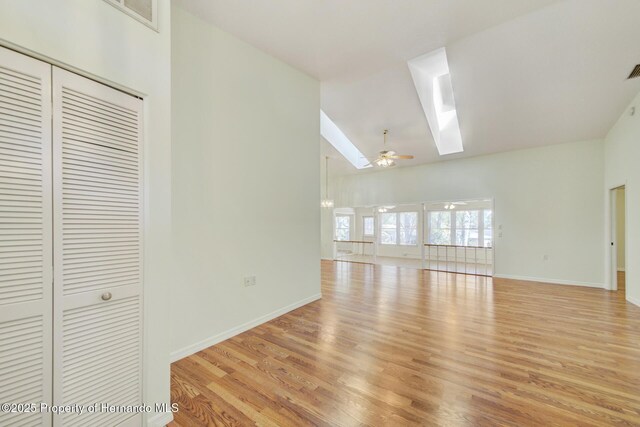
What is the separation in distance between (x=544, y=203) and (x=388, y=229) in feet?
19.7

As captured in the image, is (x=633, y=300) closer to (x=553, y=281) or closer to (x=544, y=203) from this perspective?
(x=553, y=281)

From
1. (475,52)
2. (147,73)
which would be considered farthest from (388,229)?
(147,73)

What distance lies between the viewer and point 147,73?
5.60ft

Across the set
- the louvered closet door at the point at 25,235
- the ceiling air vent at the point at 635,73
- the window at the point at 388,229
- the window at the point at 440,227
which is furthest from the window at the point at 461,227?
the louvered closet door at the point at 25,235

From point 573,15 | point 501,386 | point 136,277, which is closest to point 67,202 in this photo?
point 136,277

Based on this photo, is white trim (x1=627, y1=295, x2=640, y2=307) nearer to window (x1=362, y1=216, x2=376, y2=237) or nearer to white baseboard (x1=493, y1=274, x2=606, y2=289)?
white baseboard (x1=493, y1=274, x2=606, y2=289)

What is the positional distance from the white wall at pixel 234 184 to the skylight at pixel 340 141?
2748 mm

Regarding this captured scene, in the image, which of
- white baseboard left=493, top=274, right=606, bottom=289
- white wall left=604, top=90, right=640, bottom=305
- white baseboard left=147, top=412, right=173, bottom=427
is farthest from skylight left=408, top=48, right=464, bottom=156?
white baseboard left=147, top=412, right=173, bottom=427

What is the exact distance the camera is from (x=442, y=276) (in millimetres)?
6738

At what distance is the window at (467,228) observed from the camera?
9.70 meters

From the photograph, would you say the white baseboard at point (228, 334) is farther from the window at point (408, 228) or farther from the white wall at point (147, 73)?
the window at point (408, 228)

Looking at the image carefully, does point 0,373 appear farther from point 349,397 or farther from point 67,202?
point 349,397

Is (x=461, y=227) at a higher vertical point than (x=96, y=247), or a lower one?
lower

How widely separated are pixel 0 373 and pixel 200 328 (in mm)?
1696
